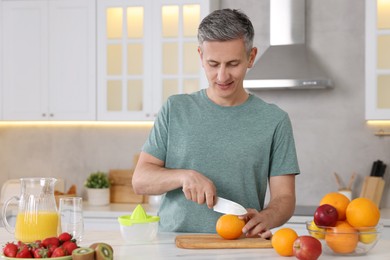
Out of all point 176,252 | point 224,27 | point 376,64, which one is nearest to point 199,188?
point 176,252

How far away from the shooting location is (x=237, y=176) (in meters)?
2.50

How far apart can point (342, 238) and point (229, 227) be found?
37 cm

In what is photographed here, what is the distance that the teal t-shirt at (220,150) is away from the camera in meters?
2.50

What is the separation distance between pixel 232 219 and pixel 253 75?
98.7 inches

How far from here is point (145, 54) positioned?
465 cm

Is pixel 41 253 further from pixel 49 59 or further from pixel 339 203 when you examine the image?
pixel 49 59

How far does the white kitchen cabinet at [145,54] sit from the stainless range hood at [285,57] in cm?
39

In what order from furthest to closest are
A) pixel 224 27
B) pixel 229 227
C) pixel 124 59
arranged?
pixel 124 59, pixel 224 27, pixel 229 227

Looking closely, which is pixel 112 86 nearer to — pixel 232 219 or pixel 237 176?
pixel 237 176

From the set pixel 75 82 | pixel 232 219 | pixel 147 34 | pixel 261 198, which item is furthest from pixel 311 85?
pixel 232 219

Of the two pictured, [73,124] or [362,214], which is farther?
[73,124]

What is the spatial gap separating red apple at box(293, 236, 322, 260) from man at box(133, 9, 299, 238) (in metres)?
0.51

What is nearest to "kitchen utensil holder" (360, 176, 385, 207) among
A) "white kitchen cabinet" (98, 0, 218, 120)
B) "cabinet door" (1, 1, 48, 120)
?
"white kitchen cabinet" (98, 0, 218, 120)

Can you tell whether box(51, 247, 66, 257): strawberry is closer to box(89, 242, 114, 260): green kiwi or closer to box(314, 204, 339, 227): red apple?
box(89, 242, 114, 260): green kiwi
